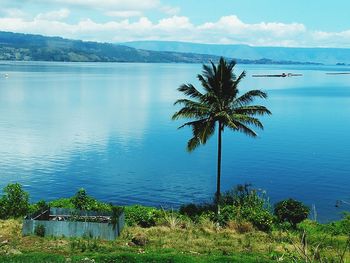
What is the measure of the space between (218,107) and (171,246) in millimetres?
13665

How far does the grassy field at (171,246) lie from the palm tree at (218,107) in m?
A: 5.96

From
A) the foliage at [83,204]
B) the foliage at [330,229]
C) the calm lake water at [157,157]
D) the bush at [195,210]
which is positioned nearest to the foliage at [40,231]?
the foliage at [83,204]

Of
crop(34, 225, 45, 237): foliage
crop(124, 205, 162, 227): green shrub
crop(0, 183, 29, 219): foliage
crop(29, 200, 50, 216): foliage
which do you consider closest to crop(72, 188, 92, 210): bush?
crop(29, 200, 50, 216): foliage

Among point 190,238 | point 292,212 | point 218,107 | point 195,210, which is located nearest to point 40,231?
point 190,238

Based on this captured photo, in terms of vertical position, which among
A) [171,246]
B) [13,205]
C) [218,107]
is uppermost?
[218,107]

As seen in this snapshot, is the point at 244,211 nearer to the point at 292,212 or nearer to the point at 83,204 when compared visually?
the point at 292,212

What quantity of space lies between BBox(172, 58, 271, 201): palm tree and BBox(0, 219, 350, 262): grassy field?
5956mm

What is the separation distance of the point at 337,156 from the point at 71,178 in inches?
1746

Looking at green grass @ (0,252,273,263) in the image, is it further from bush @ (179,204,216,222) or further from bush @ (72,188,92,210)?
bush @ (179,204,216,222)

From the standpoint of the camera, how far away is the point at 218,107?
136 feet

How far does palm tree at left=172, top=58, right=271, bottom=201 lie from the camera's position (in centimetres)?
4103

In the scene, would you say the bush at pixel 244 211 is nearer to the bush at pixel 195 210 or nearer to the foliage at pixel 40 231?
the bush at pixel 195 210

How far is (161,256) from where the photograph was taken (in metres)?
28.6

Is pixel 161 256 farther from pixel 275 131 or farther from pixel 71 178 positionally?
pixel 275 131
